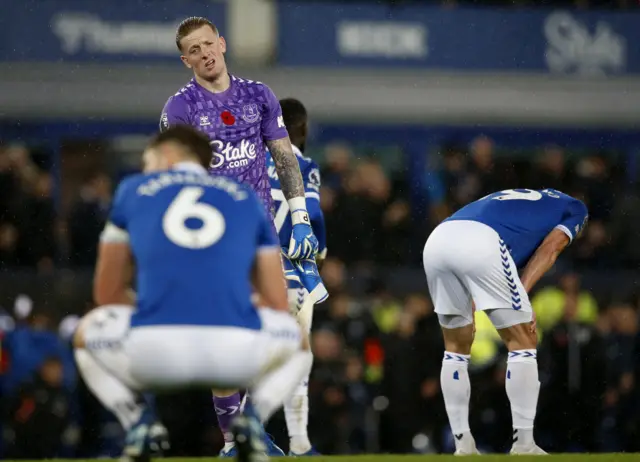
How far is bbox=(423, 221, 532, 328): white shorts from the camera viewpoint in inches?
337

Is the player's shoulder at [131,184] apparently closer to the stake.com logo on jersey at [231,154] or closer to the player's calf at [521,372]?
the stake.com logo on jersey at [231,154]

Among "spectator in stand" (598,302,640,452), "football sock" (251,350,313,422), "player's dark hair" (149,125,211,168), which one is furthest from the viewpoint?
"spectator in stand" (598,302,640,452)

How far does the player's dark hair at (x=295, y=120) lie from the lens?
9875 mm

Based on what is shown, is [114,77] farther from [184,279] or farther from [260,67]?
[184,279]

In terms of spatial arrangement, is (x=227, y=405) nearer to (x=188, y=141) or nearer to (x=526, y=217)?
(x=526, y=217)

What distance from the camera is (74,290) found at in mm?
14906

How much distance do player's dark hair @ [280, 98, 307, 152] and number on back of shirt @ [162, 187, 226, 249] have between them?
4.48 metres

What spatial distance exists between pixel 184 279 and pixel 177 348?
0.27 metres

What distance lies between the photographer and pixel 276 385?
5.66m

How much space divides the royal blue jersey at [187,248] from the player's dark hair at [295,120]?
4398 mm

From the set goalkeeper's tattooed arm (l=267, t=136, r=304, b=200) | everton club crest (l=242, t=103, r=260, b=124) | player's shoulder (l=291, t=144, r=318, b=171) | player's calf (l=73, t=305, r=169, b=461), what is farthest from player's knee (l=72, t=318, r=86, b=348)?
player's shoulder (l=291, t=144, r=318, b=171)

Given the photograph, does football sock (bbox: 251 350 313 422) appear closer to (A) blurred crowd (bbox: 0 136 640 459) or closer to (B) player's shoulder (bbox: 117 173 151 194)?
(B) player's shoulder (bbox: 117 173 151 194)

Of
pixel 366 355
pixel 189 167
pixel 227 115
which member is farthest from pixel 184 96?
pixel 366 355

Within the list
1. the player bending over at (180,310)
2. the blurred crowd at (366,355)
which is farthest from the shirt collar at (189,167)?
the blurred crowd at (366,355)
